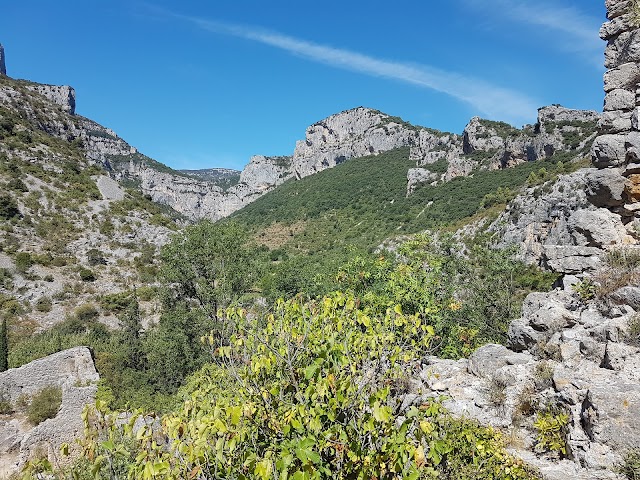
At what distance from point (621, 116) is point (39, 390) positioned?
22931mm

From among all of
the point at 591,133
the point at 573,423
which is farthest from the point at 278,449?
the point at 591,133

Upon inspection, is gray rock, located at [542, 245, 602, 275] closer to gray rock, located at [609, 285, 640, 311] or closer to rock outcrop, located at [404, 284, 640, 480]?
rock outcrop, located at [404, 284, 640, 480]

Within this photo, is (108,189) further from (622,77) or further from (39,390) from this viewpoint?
(622,77)

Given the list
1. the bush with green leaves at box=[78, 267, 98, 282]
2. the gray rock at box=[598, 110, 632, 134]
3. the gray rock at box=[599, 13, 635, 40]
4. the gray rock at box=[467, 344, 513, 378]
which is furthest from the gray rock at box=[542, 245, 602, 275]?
the bush with green leaves at box=[78, 267, 98, 282]

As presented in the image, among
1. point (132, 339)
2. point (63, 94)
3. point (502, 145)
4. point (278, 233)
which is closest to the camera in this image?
point (132, 339)

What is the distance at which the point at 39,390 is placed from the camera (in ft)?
54.9

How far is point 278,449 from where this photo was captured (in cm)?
307

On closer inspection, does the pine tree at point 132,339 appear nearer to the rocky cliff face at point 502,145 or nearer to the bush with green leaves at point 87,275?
the bush with green leaves at point 87,275

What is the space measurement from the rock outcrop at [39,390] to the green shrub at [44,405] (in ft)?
1.00

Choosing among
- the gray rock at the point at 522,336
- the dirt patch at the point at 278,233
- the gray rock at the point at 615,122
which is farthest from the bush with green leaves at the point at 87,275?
the dirt patch at the point at 278,233

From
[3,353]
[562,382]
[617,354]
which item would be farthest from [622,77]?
[3,353]

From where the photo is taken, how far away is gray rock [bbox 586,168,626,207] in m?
8.41

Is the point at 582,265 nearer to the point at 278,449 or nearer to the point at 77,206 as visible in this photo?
the point at 278,449

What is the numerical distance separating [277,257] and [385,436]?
218 ft
